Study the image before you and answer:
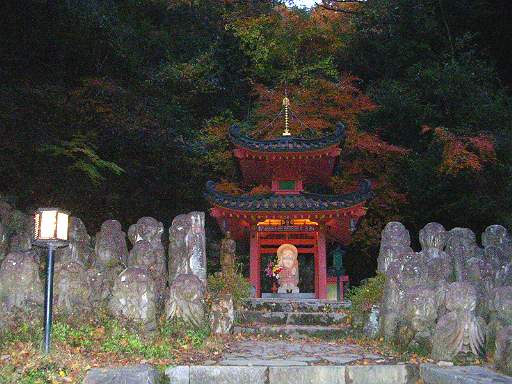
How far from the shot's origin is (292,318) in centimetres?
1057

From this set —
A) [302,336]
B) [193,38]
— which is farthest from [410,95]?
[302,336]

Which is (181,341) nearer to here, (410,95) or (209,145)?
(209,145)

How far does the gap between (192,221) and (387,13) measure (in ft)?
50.9

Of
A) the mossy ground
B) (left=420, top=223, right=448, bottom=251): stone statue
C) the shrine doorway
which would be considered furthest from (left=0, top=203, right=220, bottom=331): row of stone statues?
(left=420, top=223, right=448, bottom=251): stone statue

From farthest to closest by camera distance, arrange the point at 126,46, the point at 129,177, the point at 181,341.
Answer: the point at 126,46 → the point at 129,177 → the point at 181,341

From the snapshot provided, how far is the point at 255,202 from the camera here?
1246 centimetres

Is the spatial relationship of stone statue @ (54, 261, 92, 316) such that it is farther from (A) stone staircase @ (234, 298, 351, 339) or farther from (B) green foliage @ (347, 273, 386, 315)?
(B) green foliage @ (347, 273, 386, 315)

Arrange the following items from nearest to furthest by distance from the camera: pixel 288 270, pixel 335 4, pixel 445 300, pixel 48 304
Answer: pixel 48 304
pixel 445 300
pixel 288 270
pixel 335 4

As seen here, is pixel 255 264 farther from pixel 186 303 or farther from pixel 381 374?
pixel 381 374

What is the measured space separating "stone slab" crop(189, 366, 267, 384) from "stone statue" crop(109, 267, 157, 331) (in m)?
1.39

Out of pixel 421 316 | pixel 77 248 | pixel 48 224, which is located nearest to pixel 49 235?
pixel 48 224

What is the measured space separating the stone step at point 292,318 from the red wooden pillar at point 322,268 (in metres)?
1.80

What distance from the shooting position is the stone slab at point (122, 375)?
5.49 meters

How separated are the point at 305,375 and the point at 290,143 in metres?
7.56
